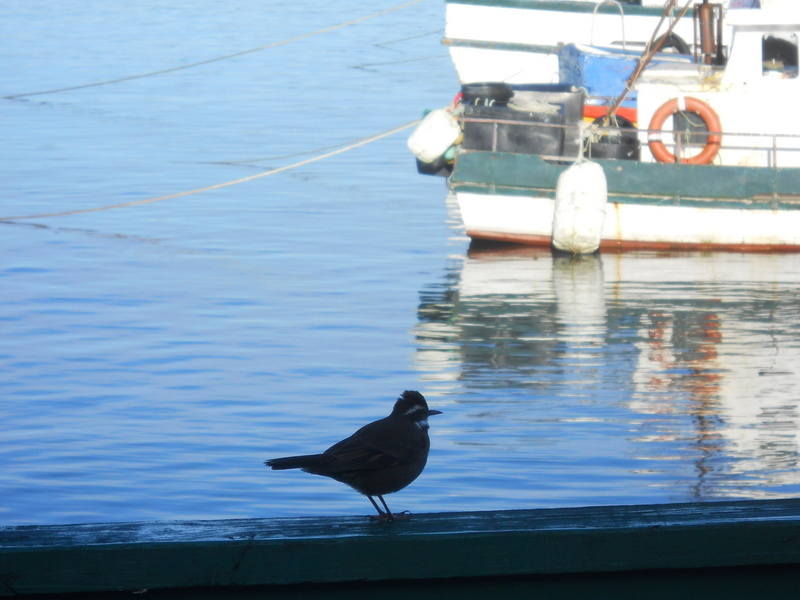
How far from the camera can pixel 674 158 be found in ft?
49.9

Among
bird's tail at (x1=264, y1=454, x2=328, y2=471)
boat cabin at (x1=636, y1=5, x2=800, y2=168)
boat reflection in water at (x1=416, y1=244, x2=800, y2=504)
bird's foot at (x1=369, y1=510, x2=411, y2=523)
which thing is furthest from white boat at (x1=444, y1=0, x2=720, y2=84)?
bird's foot at (x1=369, y1=510, x2=411, y2=523)

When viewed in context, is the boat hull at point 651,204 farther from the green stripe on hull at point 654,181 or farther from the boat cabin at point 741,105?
the boat cabin at point 741,105

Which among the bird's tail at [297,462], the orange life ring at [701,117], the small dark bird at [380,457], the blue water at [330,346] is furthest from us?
the orange life ring at [701,117]

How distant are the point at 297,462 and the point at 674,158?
12.9 metres

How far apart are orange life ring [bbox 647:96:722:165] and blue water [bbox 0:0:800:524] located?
1.37 meters

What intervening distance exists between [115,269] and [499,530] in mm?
13669

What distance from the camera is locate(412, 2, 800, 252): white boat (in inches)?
587

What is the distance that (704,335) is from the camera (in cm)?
1233

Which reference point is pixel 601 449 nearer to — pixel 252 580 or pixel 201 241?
pixel 252 580

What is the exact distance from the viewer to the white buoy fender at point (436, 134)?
15594 mm

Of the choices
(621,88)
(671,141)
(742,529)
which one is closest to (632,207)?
(671,141)

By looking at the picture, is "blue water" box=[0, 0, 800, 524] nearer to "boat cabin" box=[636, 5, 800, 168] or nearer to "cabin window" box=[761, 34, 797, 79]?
"boat cabin" box=[636, 5, 800, 168]

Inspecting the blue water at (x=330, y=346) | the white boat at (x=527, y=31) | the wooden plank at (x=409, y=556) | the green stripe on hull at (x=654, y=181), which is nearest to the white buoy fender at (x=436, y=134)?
the green stripe on hull at (x=654, y=181)

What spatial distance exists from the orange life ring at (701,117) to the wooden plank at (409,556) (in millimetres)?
12923
